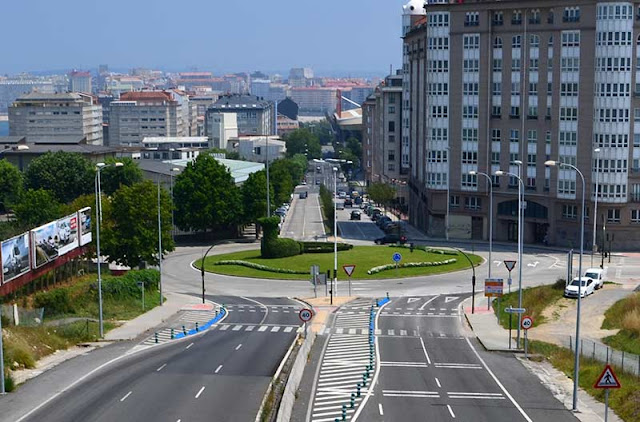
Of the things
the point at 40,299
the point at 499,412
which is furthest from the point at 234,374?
the point at 40,299

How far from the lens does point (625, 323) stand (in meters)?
60.7

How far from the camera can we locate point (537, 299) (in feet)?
242

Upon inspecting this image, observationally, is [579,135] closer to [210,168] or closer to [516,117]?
[516,117]

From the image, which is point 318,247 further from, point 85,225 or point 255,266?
point 85,225

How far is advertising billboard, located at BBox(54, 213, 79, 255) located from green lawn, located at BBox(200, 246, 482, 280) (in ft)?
67.2

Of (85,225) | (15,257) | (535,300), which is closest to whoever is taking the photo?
(15,257)

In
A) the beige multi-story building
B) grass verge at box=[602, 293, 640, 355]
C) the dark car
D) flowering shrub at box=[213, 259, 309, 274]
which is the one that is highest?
the beige multi-story building

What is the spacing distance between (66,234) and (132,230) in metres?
12.8

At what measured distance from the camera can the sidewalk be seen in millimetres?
43000

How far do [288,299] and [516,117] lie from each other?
153 ft

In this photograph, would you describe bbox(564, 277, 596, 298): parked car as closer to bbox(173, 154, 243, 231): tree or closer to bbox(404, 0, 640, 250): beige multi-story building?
bbox(404, 0, 640, 250): beige multi-story building

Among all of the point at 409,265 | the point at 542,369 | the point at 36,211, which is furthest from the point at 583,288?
the point at 36,211

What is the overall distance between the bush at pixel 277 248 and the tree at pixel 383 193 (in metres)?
54.8

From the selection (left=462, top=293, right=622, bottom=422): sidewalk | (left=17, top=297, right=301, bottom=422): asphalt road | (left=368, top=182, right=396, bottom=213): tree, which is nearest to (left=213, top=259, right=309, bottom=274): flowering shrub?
(left=462, top=293, right=622, bottom=422): sidewalk
